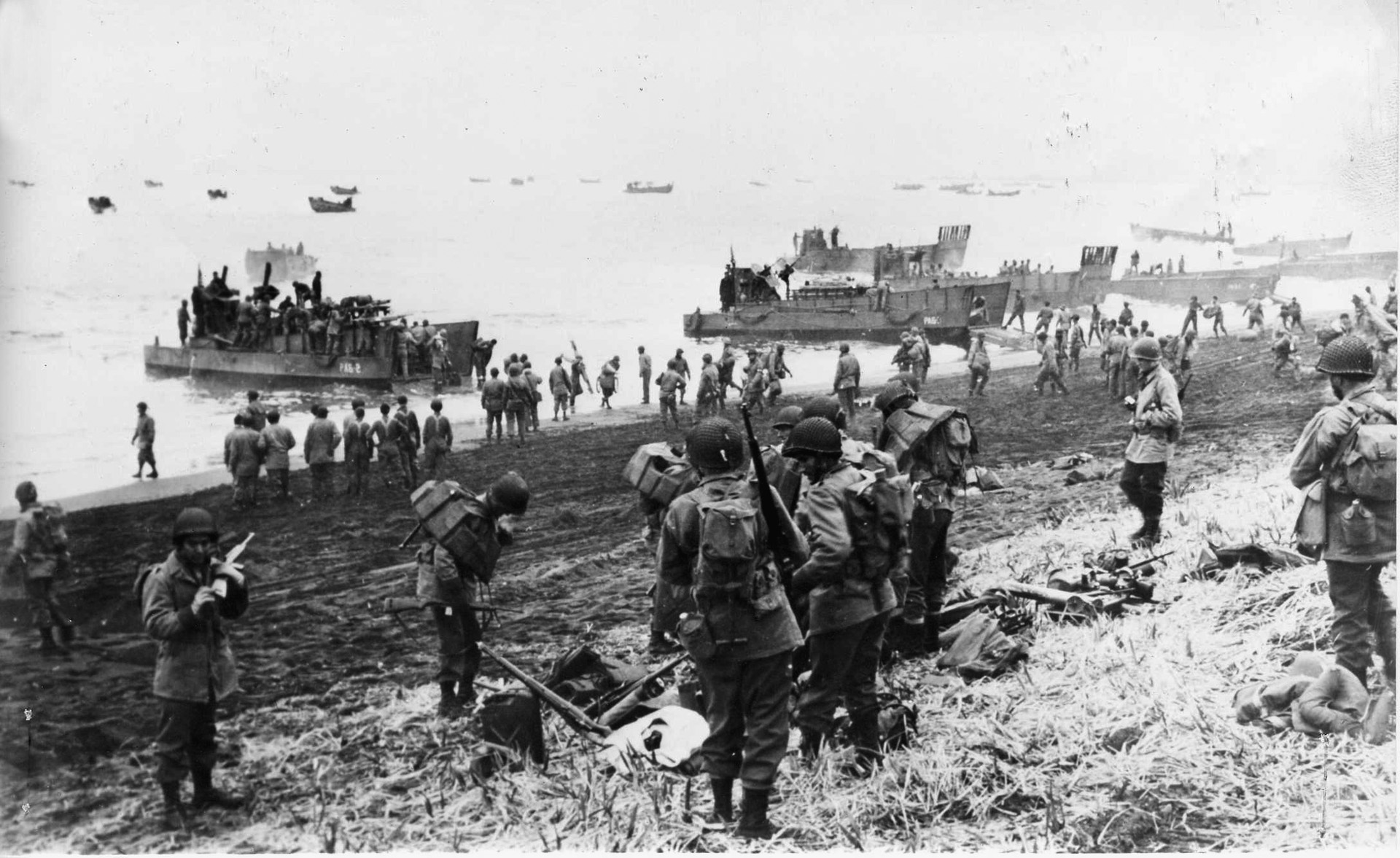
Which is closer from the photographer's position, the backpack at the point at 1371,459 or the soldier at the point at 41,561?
the backpack at the point at 1371,459

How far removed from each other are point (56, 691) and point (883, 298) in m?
20.1

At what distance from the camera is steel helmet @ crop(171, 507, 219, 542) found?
165 inches

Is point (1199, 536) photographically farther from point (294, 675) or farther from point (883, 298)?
point (883, 298)

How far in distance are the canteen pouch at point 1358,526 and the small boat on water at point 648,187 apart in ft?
27.5

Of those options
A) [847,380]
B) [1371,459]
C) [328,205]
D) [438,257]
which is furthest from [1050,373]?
[1371,459]

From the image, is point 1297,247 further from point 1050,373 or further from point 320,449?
point 320,449

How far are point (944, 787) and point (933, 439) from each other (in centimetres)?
239

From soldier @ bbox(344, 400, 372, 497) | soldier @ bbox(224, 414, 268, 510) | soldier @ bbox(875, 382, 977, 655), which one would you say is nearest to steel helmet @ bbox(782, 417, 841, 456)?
soldier @ bbox(875, 382, 977, 655)

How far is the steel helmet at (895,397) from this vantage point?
6.29m

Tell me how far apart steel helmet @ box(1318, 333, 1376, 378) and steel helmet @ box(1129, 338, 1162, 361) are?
2.95 m

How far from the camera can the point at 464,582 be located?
5.54 metres

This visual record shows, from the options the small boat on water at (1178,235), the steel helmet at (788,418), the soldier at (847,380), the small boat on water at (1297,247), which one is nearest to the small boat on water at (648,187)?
the soldier at (847,380)

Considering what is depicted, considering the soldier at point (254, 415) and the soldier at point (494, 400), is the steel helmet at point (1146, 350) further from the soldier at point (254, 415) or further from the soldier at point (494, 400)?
the soldier at point (494, 400)

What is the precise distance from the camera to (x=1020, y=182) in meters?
14.1
